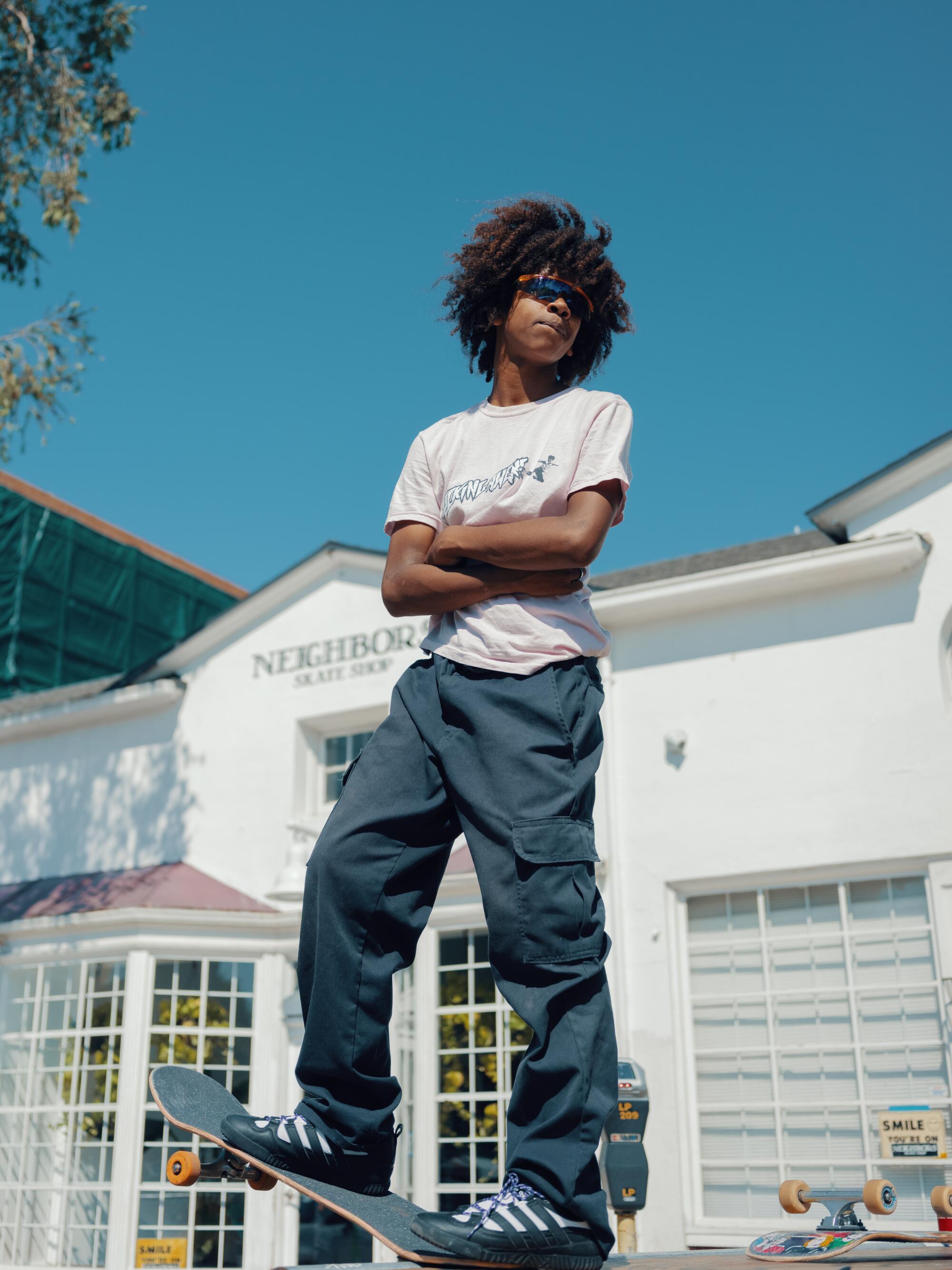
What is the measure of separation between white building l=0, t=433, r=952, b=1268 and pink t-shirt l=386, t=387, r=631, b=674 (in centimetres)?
682

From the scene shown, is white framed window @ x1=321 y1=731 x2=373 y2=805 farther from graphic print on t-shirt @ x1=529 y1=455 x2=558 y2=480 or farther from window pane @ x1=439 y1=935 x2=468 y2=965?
graphic print on t-shirt @ x1=529 y1=455 x2=558 y2=480

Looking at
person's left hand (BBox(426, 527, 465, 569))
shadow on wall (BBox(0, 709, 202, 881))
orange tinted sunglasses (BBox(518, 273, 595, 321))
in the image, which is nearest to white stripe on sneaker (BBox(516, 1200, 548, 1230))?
person's left hand (BBox(426, 527, 465, 569))

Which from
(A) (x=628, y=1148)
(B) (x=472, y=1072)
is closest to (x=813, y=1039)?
(A) (x=628, y=1148)

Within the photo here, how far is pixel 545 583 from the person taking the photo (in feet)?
8.11

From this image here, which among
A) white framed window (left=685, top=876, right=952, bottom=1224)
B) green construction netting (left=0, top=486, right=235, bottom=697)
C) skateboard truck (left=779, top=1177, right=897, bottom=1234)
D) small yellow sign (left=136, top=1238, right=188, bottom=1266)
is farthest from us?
green construction netting (left=0, top=486, right=235, bottom=697)

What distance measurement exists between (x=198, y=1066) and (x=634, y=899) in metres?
4.05

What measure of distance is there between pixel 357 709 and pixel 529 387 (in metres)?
8.44

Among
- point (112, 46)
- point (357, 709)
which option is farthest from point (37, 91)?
point (357, 709)

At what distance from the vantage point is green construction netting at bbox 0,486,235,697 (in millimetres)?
17781

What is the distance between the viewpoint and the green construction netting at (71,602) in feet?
58.3

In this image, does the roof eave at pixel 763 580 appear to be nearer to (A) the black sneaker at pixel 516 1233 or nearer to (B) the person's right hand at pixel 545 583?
(B) the person's right hand at pixel 545 583

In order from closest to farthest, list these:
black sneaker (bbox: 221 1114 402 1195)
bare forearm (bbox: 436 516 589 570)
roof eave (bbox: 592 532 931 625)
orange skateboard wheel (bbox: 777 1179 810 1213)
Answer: black sneaker (bbox: 221 1114 402 1195), bare forearm (bbox: 436 516 589 570), orange skateboard wheel (bbox: 777 1179 810 1213), roof eave (bbox: 592 532 931 625)

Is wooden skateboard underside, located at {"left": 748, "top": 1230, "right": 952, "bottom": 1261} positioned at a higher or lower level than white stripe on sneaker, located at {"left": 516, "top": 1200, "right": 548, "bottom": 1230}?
lower

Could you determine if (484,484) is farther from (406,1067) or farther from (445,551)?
(406,1067)
